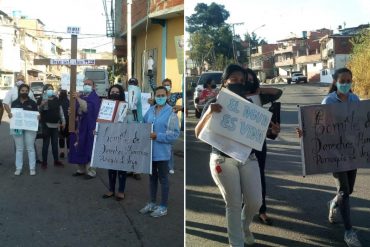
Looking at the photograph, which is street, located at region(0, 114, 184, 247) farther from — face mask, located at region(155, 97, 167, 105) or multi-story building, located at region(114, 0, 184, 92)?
multi-story building, located at region(114, 0, 184, 92)

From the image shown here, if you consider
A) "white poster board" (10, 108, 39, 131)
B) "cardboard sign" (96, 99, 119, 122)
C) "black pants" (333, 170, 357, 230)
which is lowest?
"black pants" (333, 170, 357, 230)

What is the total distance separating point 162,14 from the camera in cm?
1495

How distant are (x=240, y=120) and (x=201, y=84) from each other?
36 centimetres

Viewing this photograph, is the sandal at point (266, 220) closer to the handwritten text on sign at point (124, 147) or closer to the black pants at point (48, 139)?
the handwritten text on sign at point (124, 147)

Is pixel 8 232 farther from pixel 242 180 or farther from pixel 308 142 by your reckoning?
pixel 308 142

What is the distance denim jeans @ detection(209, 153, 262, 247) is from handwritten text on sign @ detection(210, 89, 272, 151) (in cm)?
27

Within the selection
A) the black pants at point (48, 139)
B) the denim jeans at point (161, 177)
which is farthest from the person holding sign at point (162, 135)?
the black pants at point (48, 139)

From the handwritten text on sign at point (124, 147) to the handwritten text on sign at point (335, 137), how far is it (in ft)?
8.08

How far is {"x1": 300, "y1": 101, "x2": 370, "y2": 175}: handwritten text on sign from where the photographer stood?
3.48 m

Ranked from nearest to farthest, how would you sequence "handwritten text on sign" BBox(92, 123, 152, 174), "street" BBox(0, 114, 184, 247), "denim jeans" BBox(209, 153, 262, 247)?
"denim jeans" BBox(209, 153, 262, 247) → "street" BBox(0, 114, 184, 247) → "handwritten text on sign" BBox(92, 123, 152, 174)

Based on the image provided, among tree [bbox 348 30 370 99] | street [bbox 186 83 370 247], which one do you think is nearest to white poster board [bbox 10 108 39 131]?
street [bbox 186 83 370 247]

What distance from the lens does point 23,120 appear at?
789 cm

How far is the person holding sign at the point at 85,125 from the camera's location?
7.41 metres

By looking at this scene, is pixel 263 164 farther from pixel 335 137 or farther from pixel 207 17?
pixel 207 17
